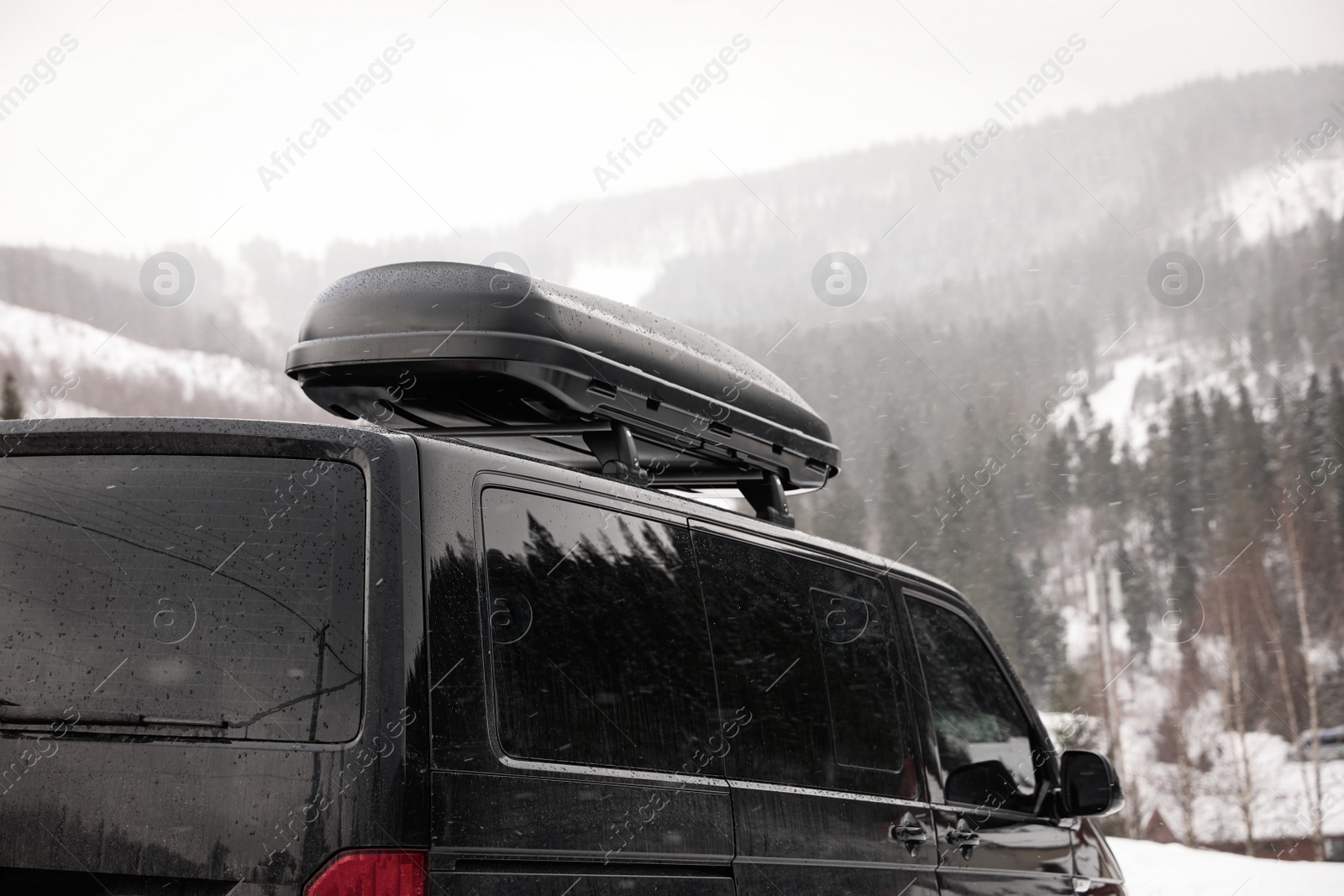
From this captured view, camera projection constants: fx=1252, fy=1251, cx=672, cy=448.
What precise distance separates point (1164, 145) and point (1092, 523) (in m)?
123

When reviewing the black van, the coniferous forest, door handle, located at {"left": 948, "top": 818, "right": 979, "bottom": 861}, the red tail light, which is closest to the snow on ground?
the coniferous forest

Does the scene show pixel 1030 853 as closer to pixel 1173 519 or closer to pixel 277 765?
pixel 277 765

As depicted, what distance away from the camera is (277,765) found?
1.93 metres

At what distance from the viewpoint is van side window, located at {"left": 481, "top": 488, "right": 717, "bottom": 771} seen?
231 cm

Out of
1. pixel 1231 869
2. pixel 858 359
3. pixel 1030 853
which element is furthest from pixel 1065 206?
pixel 1030 853

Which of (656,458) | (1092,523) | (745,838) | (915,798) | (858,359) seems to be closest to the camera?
(745,838)

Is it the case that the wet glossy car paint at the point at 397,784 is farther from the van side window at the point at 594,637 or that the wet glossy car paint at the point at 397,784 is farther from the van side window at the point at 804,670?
the van side window at the point at 804,670

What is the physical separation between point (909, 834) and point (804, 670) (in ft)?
2.15

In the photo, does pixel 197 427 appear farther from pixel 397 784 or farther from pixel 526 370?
pixel 526 370

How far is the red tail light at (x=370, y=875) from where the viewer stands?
189cm

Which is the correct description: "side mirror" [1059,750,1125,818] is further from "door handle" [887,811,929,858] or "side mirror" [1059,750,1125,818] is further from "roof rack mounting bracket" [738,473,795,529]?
"roof rack mounting bracket" [738,473,795,529]

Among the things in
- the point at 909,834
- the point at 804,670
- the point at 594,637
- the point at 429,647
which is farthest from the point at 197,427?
the point at 909,834

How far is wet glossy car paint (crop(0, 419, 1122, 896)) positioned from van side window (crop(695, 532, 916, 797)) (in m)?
0.27

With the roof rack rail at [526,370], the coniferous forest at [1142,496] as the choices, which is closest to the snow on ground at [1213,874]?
the coniferous forest at [1142,496]
